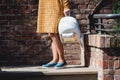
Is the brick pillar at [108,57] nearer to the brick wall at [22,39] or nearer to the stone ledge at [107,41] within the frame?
the stone ledge at [107,41]

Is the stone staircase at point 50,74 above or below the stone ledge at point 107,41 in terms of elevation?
below

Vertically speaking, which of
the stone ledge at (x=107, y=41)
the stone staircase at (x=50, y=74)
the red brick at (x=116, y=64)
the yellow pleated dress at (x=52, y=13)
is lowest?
the stone staircase at (x=50, y=74)

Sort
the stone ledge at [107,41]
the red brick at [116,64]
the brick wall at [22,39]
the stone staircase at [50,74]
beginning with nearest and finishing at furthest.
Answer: the stone ledge at [107,41] → the red brick at [116,64] → the stone staircase at [50,74] → the brick wall at [22,39]

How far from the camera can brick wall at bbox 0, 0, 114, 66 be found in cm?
743

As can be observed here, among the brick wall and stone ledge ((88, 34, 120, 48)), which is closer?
stone ledge ((88, 34, 120, 48))

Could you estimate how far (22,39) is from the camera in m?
7.47

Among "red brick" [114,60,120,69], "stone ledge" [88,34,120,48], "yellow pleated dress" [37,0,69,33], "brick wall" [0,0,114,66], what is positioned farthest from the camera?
"brick wall" [0,0,114,66]

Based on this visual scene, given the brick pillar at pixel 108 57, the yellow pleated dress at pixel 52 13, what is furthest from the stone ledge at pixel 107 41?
the yellow pleated dress at pixel 52 13

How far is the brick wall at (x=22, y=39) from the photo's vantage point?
7.43 m

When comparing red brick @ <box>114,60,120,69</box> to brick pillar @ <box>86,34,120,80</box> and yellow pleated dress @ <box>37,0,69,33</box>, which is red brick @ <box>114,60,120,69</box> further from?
yellow pleated dress @ <box>37,0,69,33</box>

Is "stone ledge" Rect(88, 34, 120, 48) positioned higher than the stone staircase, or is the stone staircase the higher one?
"stone ledge" Rect(88, 34, 120, 48)

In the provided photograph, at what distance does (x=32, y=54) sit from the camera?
749 cm

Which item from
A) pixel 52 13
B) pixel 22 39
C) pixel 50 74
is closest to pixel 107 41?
pixel 50 74

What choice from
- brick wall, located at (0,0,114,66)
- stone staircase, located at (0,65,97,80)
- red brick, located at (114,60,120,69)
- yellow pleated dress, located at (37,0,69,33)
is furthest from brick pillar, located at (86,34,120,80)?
brick wall, located at (0,0,114,66)
